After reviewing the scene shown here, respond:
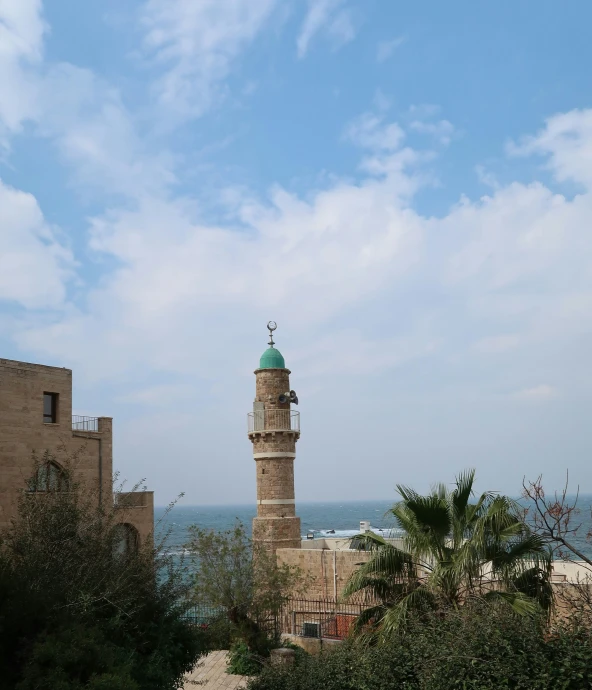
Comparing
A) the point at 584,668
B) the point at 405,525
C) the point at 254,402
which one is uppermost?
the point at 254,402

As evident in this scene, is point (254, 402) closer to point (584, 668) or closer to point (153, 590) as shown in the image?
point (153, 590)

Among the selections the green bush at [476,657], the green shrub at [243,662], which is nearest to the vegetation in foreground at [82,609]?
the green bush at [476,657]

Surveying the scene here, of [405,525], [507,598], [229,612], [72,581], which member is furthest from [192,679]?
[507,598]

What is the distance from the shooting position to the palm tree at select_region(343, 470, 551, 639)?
11.0 m

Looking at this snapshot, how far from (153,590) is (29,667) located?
390 centimetres

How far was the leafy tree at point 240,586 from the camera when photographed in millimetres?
18438

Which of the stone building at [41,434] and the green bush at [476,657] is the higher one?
the stone building at [41,434]

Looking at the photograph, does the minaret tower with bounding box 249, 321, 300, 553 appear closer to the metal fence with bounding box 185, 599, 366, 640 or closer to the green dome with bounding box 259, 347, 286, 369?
the green dome with bounding box 259, 347, 286, 369

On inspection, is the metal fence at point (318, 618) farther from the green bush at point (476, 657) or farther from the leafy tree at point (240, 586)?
the green bush at point (476, 657)

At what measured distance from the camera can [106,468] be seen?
2381cm

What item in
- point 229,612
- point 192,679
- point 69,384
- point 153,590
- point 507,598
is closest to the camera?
point 507,598

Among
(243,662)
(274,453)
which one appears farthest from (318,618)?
(274,453)

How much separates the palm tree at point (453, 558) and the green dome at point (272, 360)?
15569mm

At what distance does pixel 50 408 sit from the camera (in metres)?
21.9
